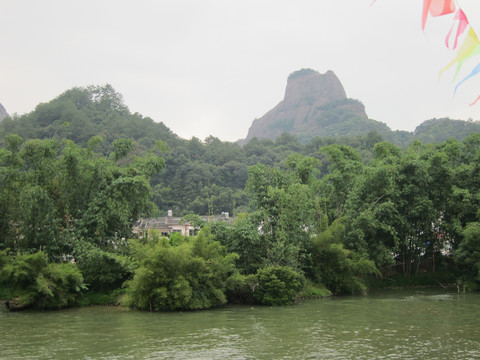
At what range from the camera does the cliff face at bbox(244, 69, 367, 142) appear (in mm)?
144750

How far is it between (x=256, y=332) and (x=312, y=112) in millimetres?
145745

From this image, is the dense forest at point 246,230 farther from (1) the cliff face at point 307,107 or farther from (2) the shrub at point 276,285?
(1) the cliff face at point 307,107

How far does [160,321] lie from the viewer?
17.1 m

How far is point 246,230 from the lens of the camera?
22672 mm

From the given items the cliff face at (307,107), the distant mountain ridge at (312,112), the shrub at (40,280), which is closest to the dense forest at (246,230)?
the shrub at (40,280)

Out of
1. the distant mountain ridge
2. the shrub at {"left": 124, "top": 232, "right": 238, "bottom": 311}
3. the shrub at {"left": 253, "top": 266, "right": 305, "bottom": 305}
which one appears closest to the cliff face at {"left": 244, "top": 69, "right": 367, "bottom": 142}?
the distant mountain ridge

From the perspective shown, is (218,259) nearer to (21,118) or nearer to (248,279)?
(248,279)

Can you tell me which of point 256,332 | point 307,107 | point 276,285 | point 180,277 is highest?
point 307,107

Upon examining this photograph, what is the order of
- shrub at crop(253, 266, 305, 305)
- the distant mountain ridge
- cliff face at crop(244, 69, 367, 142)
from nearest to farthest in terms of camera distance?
shrub at crop(253, 266, 305, 305)
the distant mountain ridge
cliff face at crop(244, 69, 367, 142)

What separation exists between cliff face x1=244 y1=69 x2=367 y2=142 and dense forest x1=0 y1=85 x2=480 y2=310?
112 metres

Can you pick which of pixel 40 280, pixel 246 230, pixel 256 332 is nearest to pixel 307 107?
pixel 246 230

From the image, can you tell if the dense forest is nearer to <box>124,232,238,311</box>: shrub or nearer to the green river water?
<box>124,232,238,311</box>: shrub

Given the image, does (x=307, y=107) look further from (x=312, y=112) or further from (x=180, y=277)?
(x=180, y=277)

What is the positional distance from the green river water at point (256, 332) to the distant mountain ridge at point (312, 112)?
304ft
